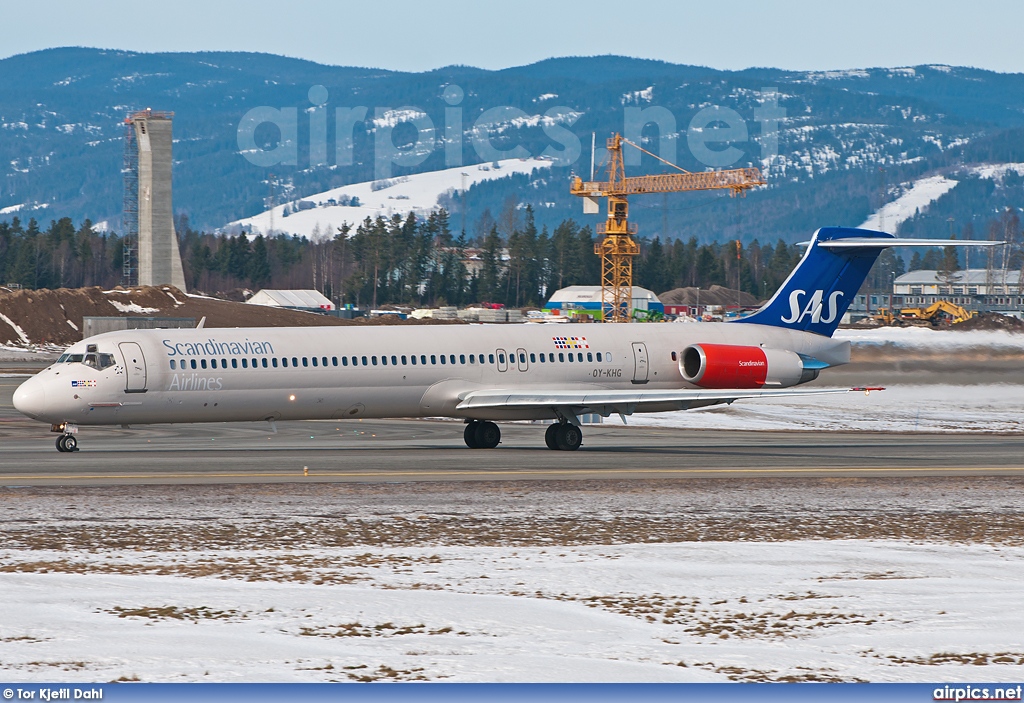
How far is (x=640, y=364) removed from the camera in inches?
1470

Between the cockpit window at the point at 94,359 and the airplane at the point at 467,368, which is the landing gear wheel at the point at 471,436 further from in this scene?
the cockpit window at the point at 94,359

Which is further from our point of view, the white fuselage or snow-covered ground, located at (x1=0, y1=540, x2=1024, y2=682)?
the white fuselage

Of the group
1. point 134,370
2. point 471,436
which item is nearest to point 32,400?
point 134,370

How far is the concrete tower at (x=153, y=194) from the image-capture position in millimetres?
150000

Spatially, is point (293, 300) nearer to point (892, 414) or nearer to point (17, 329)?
point (17, 329)

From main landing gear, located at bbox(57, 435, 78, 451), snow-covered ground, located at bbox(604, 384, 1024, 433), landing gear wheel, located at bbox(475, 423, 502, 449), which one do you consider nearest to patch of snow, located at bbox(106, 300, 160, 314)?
snow-covered ground, located at bbox(604, 384, 1024, 433)

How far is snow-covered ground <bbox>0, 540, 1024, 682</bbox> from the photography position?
11992 mm

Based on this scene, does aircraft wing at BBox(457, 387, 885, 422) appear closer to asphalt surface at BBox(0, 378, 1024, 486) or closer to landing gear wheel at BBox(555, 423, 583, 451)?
landing gear wheel at BBox(555, 423, 583, 451)

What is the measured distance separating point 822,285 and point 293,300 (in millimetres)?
152791

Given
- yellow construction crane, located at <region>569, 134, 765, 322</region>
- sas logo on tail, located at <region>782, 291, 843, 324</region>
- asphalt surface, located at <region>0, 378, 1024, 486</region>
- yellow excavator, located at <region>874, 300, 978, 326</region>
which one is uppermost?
yellow construction crane, located at <region>569, 134, 765, 322</region>

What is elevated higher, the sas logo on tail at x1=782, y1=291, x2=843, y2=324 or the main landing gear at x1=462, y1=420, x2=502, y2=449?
the sas logo on tail at x1=782, y1=291, x2=843, y2=324

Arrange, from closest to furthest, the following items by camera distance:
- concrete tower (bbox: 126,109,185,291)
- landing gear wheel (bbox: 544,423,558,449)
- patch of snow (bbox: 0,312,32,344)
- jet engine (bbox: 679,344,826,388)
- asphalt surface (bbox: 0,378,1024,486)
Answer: asphalt surface (bbox: 0,378,1024,486) < landing gear wheel (bbox: 544,423,558,449) < jet engine (bbox: 679,344,826,388) < patch of snow (bbox: 0,312,32,344) < concrete tower (bbox: 126,109,185,291)

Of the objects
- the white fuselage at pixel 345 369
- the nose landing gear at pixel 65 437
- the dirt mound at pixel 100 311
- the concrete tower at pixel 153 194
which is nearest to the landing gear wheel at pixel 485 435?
the white fuselage at pixel 345 369

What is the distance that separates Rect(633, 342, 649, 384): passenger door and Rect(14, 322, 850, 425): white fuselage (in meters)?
0.03
